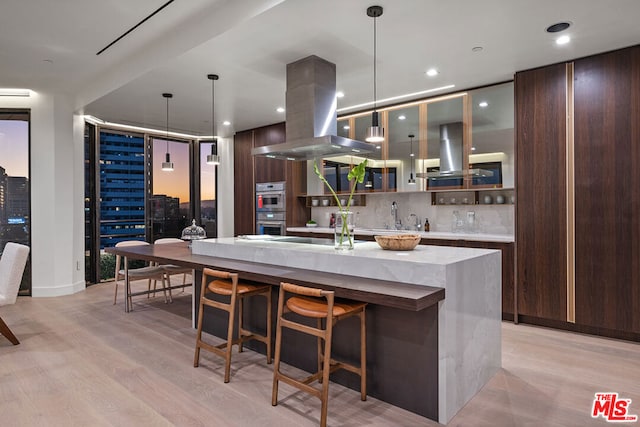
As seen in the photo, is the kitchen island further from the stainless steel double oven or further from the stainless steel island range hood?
the stainless steel double oven

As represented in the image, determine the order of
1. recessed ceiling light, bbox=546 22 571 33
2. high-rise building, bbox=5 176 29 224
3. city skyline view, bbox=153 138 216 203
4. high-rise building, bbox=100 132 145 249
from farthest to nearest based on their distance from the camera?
city skyline view, bbox=153 138 216 203 → high-rise building, bbox=100 132 145 249 → high-rise building, bbox=5 176 29 224 → recessed ceiling light, bbox=546 22 571 33

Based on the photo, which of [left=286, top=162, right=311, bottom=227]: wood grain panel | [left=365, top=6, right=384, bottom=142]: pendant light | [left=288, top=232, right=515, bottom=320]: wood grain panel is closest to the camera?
[left=365, top=6, right=384, bottom=142]: pendant light

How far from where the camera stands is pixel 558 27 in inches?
123

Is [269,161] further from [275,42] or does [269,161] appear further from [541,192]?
[541,192]

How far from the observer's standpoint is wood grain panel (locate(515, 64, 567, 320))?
382 centimetres

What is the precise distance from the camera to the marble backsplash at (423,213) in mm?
4711

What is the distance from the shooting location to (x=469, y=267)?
96.2 inches

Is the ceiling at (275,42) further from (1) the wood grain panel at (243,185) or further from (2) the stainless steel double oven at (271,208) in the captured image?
(1) the wood grain panel at (243,185)

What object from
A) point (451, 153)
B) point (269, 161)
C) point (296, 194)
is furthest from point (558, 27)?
point (269, 161)

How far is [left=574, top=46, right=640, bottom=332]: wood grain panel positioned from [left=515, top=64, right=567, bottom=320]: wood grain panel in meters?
0.14

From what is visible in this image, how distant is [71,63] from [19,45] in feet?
1.80

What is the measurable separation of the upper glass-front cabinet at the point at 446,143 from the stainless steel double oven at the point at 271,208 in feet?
4.88

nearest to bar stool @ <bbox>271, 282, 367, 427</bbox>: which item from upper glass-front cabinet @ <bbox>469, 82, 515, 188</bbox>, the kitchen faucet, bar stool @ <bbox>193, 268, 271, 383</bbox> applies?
bar stool @ <bbox>193, 268, 271, 383</bbox>

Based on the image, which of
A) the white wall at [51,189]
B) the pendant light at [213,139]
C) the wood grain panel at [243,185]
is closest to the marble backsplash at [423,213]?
the wood grain panel at [243,185]
